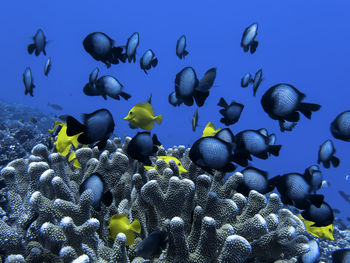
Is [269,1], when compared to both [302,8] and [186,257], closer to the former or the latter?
[302,8]

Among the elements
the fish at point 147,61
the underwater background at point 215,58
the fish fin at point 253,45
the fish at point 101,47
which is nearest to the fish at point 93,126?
the fish at point 101,47

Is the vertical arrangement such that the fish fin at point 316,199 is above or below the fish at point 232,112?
below

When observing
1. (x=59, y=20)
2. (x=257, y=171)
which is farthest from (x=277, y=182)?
(x=59, y=20)

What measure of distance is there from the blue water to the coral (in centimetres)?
9077

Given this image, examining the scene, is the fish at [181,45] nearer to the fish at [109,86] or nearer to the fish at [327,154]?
the fish at [109,86]

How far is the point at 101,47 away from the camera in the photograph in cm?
404

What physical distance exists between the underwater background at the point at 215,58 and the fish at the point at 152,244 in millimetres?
91059

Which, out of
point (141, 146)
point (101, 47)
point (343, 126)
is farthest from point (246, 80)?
point (141, 146)

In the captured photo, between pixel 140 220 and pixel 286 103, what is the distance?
212 cm

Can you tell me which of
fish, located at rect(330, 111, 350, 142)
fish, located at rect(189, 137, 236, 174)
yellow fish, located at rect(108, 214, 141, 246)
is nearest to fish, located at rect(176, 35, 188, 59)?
fish, located at rect(330, 111, 350, 142)

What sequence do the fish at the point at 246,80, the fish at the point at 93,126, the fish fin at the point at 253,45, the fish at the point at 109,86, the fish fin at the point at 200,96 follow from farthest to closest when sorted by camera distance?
the fish at the point at 246,80
the fish fin at the point at 253,45
the fish at the point at 109,86
the fish fin at the point at 200,96
the fish at the point at 93,126

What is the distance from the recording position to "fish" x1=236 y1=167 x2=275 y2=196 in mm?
3100

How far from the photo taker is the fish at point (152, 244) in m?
2.18

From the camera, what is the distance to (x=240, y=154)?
9.52ft
